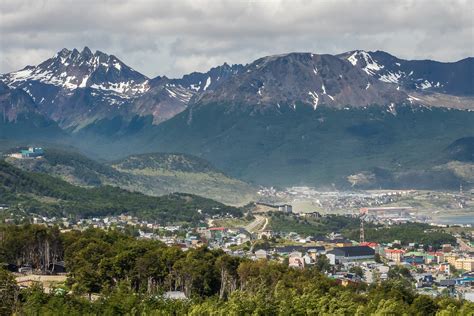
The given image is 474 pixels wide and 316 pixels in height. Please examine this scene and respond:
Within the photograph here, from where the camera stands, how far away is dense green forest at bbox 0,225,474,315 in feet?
260

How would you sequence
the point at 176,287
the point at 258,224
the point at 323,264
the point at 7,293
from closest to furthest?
1. the point at 7,293
2. the point at 176,287
3. the point at 323,264
4. the point at 258,224

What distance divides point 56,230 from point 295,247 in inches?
1619

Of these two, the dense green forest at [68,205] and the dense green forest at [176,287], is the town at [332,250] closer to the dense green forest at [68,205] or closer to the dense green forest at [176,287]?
the dense green forest at [68,205]

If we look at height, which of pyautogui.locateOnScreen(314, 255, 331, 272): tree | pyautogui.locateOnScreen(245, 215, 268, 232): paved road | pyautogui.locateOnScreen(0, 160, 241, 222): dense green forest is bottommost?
pyautogui.locateOnScreen(314, 255, 331, 272): tree

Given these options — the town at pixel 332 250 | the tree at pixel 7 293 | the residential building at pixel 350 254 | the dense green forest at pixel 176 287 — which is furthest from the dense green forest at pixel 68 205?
the tree at pixel 7 293

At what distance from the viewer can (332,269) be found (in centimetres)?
12938

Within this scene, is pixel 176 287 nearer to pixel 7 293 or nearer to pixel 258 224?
pixel 7 293

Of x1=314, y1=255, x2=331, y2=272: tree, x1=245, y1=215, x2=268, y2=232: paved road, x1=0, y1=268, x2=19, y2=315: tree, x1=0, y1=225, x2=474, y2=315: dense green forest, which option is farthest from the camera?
x1=245, y1=215, x2=268, y2=232: paved road

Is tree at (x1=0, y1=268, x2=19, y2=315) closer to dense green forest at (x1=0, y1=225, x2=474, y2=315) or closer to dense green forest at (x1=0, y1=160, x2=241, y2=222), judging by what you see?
dense green forest at (x1=0, y1=225, x2=474, y2=315)

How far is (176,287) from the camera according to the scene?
95562mm

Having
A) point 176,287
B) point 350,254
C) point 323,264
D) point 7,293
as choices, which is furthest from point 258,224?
point 7,293

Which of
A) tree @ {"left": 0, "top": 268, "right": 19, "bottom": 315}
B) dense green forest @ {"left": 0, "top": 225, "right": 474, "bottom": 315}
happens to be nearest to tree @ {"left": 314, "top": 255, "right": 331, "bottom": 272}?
dense green forest @ {"left": 0, "top": 225, "right": 474, "bottom": 315}

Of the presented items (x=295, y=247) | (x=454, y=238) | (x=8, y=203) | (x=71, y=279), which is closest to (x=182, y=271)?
(x=71, y=279)

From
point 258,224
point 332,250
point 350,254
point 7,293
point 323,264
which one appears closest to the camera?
point 7,293
